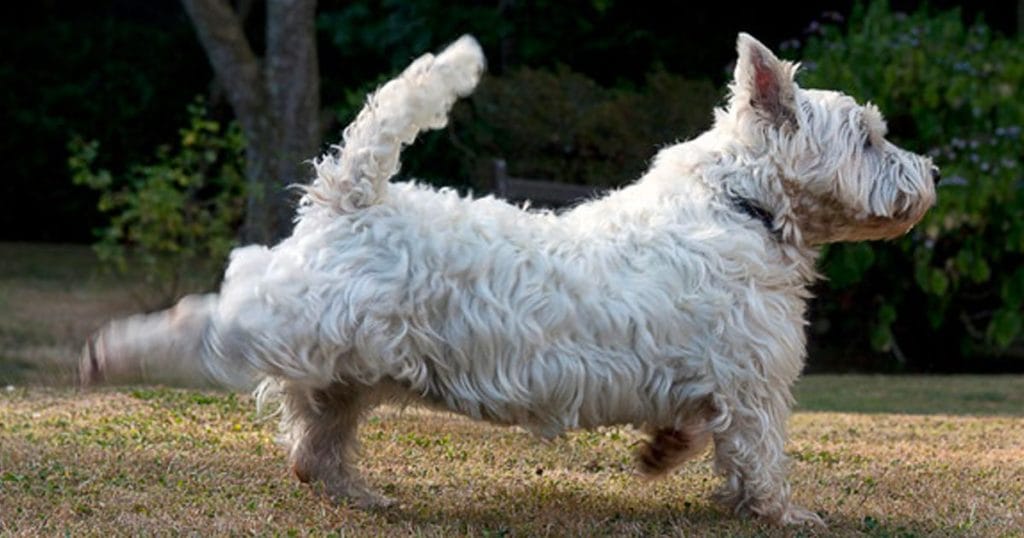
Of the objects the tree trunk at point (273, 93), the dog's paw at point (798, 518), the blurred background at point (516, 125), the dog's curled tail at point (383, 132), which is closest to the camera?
the dog's curled tail at point (383, 132)

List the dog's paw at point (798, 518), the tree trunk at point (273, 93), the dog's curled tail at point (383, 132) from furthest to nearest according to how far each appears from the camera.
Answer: the tree trunk at point (273, 93), the dog's paw at point (798, 518), the dog's curled tail at point (383, 132)

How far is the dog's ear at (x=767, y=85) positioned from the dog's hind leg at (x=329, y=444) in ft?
5.57

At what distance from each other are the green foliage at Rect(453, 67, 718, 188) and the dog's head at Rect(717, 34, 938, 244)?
690 centimetres

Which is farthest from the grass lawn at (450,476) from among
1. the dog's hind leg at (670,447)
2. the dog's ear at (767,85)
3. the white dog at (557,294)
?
the dog's ear at (767,85)

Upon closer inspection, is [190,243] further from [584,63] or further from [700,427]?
[700,427]

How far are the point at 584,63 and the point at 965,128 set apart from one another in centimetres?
447

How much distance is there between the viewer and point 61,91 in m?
17.0

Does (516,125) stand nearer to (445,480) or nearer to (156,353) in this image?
(445,480)

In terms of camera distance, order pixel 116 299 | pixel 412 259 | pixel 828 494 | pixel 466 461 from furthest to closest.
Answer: pixel 116 299
pixel 466 461
pixel 828 494
pixel 412 259

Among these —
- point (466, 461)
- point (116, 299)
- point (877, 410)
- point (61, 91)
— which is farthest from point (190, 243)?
point (466, 461)

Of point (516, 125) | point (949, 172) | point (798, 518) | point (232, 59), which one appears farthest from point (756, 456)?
point (232, 59)

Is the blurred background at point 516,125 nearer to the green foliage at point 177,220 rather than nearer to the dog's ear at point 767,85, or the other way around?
the green foliage at point 177,220

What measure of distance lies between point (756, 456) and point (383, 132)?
164 cm

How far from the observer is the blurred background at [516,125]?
40.8 ft
